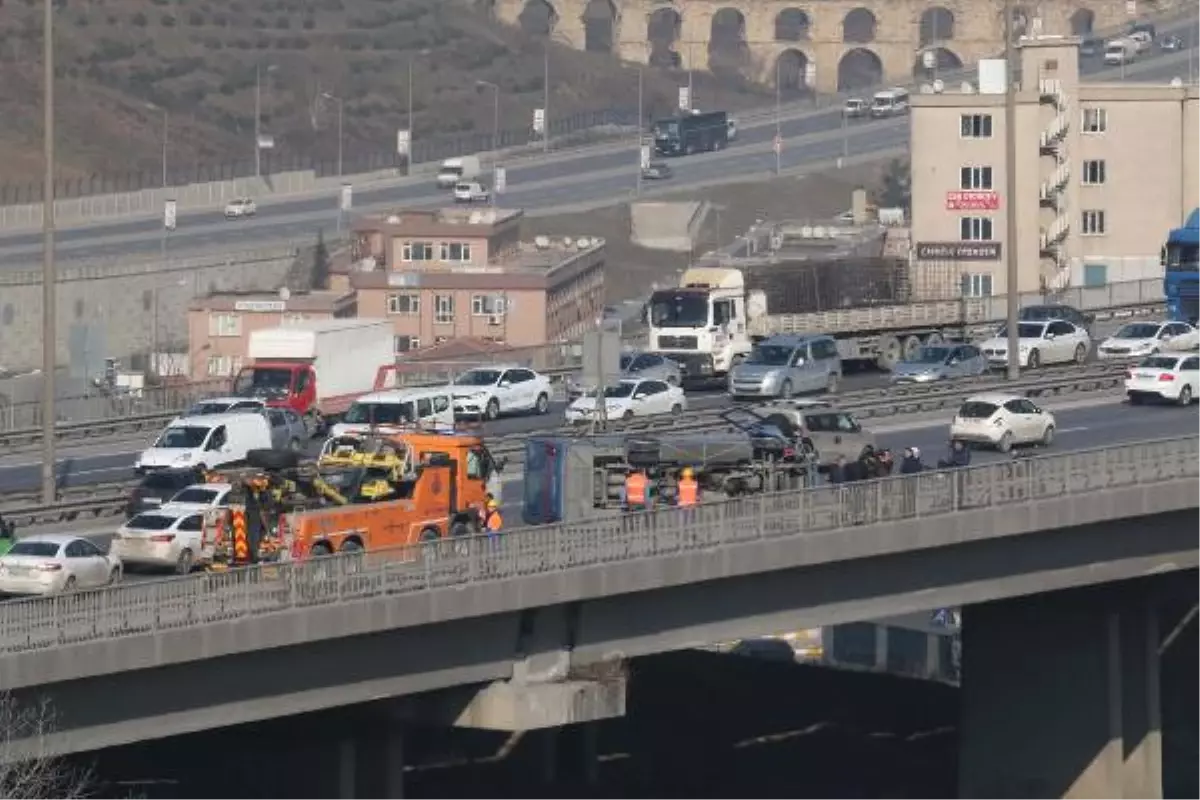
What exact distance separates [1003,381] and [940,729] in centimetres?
960

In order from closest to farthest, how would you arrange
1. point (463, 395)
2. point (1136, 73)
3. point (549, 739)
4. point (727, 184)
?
point (549, 739) → point (463, 395) → point (727, 184) → point (1136, 73)

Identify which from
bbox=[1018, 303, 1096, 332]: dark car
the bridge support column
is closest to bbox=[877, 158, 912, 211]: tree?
bbox=[1018, 303, 1096, 332]: dark car

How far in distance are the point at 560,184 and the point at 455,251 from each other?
145 feet

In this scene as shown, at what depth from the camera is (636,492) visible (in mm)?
49812

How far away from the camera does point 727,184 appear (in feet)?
539

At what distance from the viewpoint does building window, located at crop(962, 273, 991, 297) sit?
105m

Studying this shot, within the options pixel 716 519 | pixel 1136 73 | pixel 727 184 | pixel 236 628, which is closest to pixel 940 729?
pixel 716 519

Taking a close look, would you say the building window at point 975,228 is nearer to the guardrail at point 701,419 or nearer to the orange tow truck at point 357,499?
the guardrail at point 701,419

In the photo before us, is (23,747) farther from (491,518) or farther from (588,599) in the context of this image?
(491,518)

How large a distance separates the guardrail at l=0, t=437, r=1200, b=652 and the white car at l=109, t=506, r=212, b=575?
4.52 meters

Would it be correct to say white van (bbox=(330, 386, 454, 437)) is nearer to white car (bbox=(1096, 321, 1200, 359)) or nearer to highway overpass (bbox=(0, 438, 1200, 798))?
highway overpass (bbox=(0, 438, 1200, 798))

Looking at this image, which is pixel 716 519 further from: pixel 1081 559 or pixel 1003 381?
pixel 1003 381

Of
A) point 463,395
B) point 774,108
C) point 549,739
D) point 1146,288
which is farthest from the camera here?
point 774,108

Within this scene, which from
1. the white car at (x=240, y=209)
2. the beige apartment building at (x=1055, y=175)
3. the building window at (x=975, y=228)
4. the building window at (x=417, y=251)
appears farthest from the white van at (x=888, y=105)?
the building window at (x=975, y=228)
